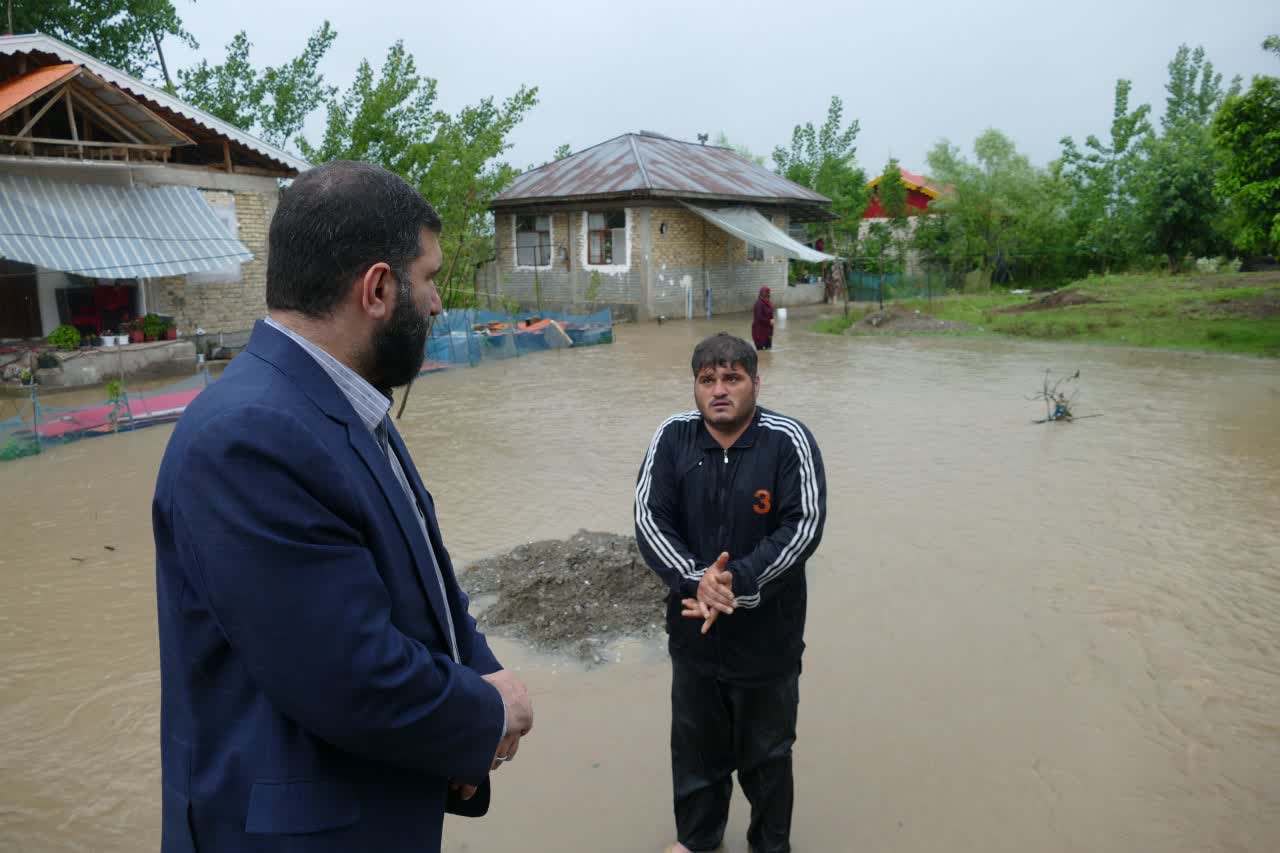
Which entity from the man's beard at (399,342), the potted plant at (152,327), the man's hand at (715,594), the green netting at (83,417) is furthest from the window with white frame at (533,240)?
the man's beard at (399,342)

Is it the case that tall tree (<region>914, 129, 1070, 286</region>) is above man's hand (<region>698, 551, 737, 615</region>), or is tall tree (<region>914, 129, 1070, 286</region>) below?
above

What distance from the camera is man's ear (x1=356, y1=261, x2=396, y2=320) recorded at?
1.63 metres

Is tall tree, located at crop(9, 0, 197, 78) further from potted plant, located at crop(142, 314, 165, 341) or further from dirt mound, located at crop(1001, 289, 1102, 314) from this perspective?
dirt mound, located at crop(1001, 289, 1102, 314)

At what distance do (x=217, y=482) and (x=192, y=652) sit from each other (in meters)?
0.34

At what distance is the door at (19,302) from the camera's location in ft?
47.9

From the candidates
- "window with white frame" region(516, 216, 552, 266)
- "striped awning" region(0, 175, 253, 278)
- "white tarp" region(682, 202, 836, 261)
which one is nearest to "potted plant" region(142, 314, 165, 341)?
"striped awning" region(0, 175, 253, 278)

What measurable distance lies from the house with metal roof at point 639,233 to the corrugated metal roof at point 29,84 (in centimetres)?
1121

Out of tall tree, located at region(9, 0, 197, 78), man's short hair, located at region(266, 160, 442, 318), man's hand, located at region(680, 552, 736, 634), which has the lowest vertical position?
man's hand, located at region(680, 552, 736, 634)

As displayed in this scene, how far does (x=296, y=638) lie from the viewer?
139 centimetres

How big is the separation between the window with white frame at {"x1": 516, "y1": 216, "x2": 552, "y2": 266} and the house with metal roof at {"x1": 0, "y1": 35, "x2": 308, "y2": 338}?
929cm

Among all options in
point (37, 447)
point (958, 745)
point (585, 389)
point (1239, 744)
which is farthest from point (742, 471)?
point (585, 389)

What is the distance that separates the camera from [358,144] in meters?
22.0

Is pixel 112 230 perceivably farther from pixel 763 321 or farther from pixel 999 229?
pixel 999 229

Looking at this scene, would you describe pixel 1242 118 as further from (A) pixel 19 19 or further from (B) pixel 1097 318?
(A) pixel 19 19
